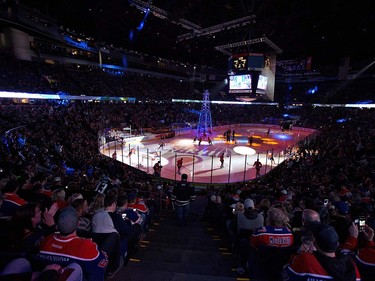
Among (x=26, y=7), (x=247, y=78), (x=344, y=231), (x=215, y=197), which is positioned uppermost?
(x=26, y=7)

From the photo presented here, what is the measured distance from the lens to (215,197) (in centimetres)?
798

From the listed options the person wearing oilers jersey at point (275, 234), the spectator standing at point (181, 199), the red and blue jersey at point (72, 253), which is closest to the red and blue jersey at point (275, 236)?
the person wearing oilers jersey at point (275, 234)

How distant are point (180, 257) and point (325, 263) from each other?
134 inches

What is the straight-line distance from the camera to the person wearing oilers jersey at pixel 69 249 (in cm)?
256

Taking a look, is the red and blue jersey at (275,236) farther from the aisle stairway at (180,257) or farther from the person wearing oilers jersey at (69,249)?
the person wearing oilers jersey at (69,249)

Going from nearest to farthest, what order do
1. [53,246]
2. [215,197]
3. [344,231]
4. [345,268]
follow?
[345,268] < [53,246] < [344,231] < [215,197]

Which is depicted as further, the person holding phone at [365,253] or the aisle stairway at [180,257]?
the aisle stairway at [180,257]

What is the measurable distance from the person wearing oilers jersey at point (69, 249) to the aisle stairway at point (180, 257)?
119cm

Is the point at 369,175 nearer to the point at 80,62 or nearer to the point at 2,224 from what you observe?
the point at 2,224

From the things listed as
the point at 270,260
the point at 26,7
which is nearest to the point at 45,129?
the point at 26,7

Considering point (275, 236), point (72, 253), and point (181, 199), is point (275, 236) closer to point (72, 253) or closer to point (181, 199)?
point (72, 253)

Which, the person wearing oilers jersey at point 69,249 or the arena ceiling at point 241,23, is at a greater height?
the arena ceiling at point 241,23

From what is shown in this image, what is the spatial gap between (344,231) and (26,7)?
1456 inches

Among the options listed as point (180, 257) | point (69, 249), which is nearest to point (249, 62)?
point (180, 257)
